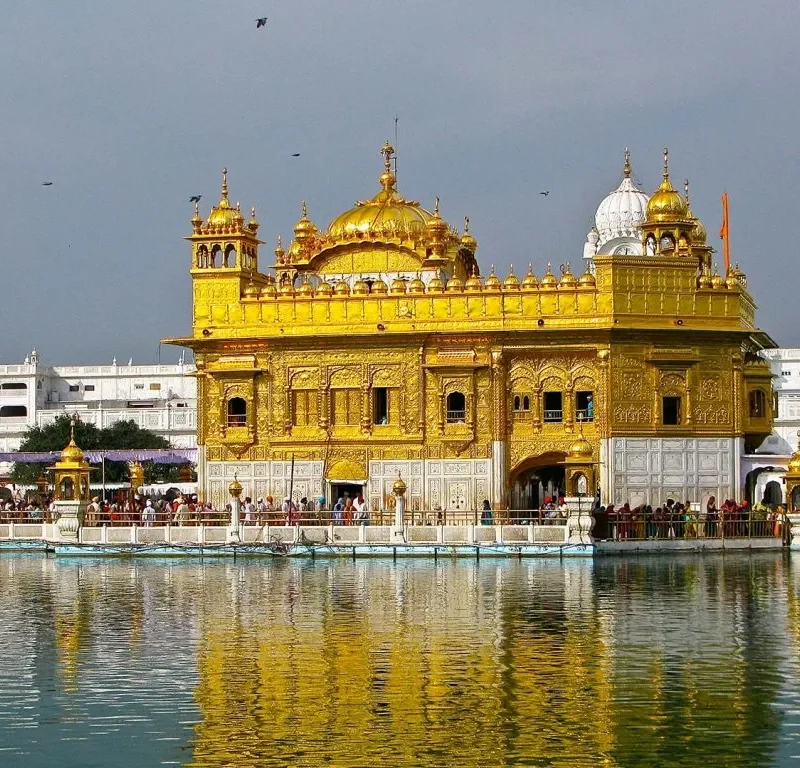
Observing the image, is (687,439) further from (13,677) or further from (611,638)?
Result: (13,677)

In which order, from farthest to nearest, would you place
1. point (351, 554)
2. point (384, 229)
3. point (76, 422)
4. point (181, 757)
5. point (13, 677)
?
point (76, 422)
point (384, 229)
point (351, 554)
point (13, 677)
point (181, 757)

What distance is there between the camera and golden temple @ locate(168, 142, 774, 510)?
42.0 metres

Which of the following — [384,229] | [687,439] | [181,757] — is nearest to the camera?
[181,757]

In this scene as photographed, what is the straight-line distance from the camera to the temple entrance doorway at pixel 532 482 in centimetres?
4244

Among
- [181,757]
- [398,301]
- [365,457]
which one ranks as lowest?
[181,757]

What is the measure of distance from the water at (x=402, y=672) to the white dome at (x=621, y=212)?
140 ft

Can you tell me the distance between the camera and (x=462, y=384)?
42812 millimetres

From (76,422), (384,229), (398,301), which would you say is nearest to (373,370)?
(398,301)

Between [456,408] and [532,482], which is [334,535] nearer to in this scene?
[456,408]

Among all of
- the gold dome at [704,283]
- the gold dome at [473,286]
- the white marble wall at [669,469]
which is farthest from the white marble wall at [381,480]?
the gold dome at [704,283]

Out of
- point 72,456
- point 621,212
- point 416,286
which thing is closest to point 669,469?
point 416,286

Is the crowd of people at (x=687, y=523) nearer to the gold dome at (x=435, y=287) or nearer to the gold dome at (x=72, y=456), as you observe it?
the gold dome at (x=435, y=287)

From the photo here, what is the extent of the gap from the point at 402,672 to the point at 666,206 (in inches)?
1077

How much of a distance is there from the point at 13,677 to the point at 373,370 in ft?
81.2
